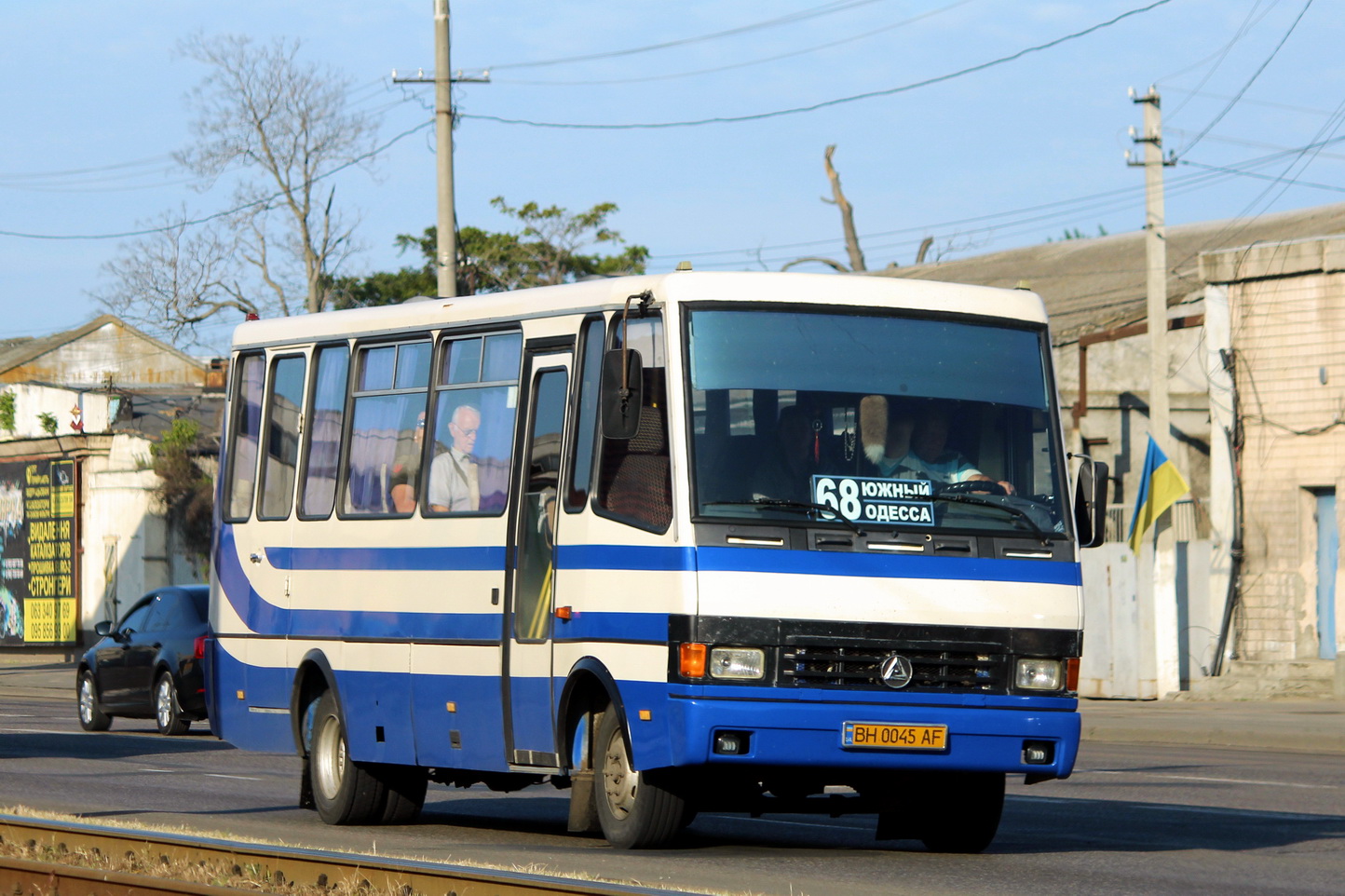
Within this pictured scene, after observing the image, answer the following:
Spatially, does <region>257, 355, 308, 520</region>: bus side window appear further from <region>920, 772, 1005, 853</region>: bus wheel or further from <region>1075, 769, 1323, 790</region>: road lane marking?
<region>1075, 769, 1323, 790</region>: road lane marking

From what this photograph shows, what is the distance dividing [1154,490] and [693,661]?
19.4 metres

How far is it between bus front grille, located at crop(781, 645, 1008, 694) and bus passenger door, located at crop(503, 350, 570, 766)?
5.27ft

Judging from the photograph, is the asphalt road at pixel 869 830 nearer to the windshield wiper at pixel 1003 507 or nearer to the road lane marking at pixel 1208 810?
the road lane marking at pixel 1208 810

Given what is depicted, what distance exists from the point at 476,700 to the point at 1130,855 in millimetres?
3585

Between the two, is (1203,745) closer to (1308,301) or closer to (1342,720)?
(1342,720)

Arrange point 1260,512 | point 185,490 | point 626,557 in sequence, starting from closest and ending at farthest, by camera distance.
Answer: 1. point 626,557
2. point 1260,512
3. point 185,490

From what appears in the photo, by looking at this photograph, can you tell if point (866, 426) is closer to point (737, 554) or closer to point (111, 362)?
point (737, 554)

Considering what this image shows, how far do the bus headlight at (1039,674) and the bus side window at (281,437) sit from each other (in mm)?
5401

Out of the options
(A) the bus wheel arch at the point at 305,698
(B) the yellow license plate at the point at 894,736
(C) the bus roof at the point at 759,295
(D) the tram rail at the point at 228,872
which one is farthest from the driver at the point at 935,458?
(A) the bus wheel arch at the point at 305,698

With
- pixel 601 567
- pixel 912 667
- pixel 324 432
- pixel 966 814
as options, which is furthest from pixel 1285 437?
pixel 601 567

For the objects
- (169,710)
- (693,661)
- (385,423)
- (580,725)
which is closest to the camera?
(693,661)

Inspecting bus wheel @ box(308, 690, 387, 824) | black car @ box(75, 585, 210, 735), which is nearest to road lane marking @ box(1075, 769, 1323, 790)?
bus wheel @ box(308, 690, 387, 824)

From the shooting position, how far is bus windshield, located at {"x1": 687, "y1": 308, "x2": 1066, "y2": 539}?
32.9 ft

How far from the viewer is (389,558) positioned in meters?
12.3
